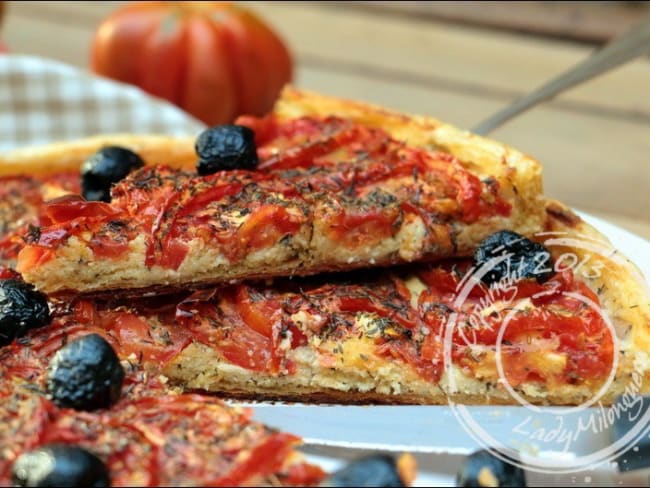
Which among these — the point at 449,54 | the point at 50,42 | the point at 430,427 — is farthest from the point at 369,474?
the point at 50,42

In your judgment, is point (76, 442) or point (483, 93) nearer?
point (76, 442)

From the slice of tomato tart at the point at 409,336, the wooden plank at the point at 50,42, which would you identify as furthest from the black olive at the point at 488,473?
the wooden plank at the point at 50,42

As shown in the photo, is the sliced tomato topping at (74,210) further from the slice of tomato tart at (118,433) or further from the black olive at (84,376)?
the black olive at (84,376)

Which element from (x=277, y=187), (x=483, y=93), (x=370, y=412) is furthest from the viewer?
(x=483, y=93)

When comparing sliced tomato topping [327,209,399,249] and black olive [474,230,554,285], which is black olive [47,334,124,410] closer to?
sliced tomato topping [327,209,399,249]

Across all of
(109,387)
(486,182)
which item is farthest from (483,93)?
(109,387)

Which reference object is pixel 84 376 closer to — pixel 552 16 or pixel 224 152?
pixel 224 152

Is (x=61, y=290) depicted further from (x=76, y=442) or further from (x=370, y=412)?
(x=370, y=412)
